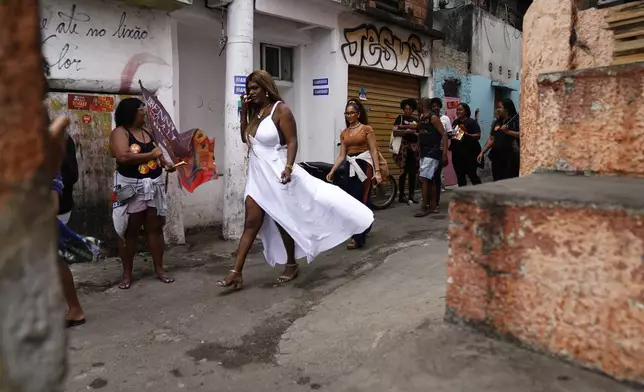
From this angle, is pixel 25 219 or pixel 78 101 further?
pixel 78 101

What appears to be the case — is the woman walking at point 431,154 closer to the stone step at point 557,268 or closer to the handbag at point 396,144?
the handbag at point 396,144

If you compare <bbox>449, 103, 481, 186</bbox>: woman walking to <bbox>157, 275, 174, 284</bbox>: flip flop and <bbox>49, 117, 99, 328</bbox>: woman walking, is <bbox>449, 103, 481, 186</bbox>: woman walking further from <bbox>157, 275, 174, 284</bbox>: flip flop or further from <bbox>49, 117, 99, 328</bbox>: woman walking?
<bbox>49, 117, 99, 328</bbox>: woman walking

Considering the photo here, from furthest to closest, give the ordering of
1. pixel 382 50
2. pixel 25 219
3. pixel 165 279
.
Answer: pixel 382 50, pixel 165 279, pixel 25 219

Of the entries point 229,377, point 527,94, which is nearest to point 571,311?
point 229,377

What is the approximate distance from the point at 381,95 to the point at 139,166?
20.9 feet

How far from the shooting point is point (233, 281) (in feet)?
14.8

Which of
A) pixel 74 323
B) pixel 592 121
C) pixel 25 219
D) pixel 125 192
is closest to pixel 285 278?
pixel 125 192

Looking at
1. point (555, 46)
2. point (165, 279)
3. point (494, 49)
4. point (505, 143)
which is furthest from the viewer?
point (494, 49)

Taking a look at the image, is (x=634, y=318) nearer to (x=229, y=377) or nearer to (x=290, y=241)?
(x=229, y=377)

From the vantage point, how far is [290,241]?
4.80 metres

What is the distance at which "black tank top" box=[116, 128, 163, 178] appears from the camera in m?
4.56

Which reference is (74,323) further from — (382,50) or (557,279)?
(382,50)

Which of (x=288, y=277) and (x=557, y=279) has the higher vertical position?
(x=557, y=279)

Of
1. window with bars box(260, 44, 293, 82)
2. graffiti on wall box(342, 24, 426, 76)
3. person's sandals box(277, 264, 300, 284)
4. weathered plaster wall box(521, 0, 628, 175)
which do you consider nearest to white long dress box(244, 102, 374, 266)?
person's sandals box(277, 264, 300, 284)
